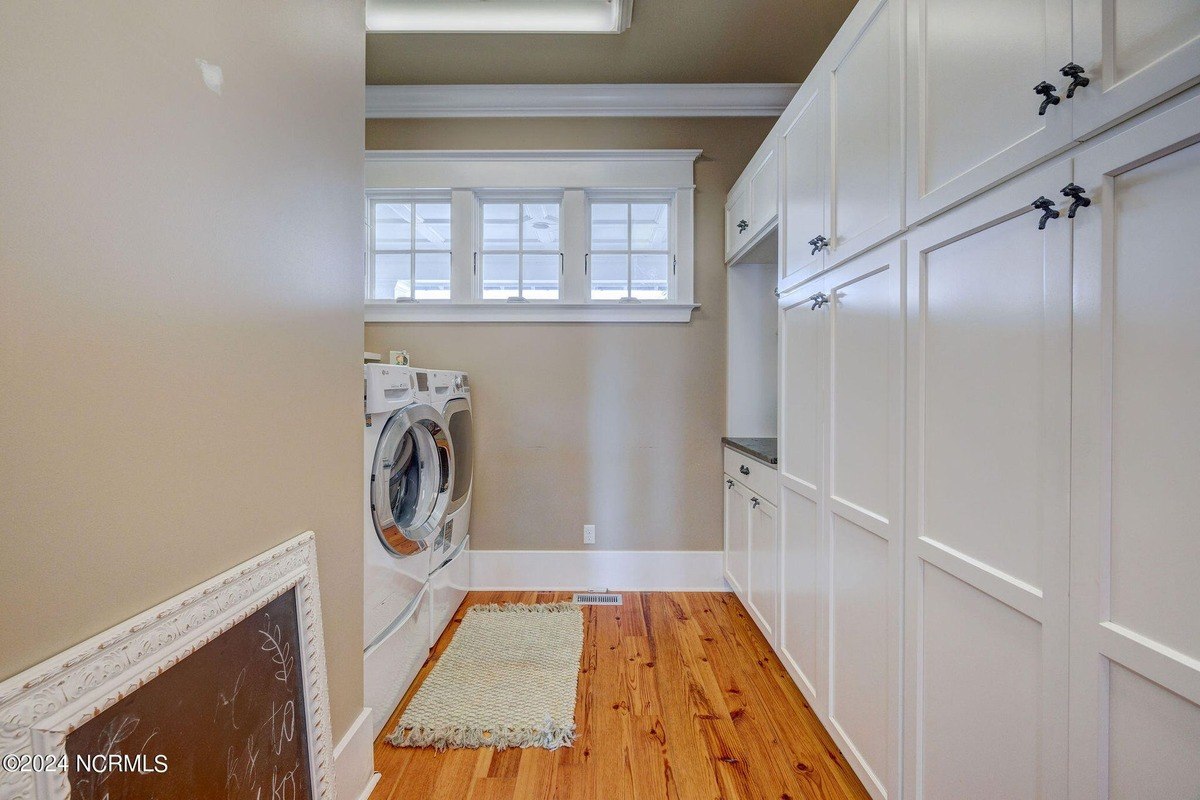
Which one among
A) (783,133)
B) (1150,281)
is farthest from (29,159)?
(783,133)

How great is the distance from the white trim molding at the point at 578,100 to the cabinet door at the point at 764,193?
0.69m

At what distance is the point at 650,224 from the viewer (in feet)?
8.79

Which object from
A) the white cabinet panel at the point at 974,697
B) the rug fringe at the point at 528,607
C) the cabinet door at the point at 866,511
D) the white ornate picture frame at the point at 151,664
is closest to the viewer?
the white ornate picture frame at the point at 151,664

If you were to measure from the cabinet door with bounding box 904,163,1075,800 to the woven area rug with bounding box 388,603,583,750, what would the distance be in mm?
1062

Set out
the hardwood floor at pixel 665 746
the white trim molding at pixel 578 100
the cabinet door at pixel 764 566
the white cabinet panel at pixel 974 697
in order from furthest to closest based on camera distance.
A: the white trim molding at pixel 578 100 < the cabinet door at pixel 764 566 < the hardwood floor at pixel 665 746 < the white cabinet panel at pixel 974 697

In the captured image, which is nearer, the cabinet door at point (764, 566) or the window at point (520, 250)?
the cabinet door at point (764, 566)

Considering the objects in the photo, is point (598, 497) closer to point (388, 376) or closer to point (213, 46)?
point (388, 376)

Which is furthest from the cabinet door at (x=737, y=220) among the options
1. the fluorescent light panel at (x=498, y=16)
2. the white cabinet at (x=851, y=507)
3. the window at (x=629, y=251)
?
the fluorescent light panel at (x=498, y=16)

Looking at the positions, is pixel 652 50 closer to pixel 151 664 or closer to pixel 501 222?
pixel 501 222

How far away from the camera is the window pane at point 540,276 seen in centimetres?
264

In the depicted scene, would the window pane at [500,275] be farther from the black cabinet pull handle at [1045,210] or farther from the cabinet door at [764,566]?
the black cabinet pull handle at [1045,210]

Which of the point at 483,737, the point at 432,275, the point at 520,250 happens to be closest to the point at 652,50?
the point at 520,250

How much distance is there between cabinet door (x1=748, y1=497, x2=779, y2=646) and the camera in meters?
1.82

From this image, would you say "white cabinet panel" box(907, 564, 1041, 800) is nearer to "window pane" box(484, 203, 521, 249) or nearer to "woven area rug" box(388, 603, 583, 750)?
"woven area rug" box(388, 603, 583, 750)
